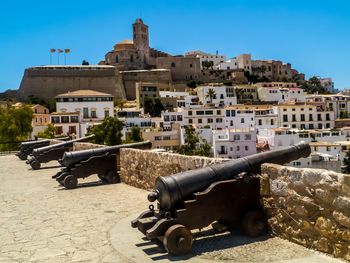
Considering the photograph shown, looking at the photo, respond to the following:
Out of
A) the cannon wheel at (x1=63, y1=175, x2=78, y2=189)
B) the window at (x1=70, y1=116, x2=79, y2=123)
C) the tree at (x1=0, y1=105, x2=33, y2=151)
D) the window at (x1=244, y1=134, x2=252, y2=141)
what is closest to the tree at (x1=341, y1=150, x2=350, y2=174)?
the window at (x1=244, y1=134, x2=252, y2=141)

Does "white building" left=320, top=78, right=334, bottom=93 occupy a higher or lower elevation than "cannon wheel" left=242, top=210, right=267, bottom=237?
higher

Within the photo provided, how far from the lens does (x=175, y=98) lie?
75.5 metres

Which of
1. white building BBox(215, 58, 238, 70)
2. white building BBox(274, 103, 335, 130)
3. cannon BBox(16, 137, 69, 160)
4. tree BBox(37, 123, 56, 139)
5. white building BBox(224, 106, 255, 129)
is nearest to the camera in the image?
cannon BBox(16, 137, 69, 160)

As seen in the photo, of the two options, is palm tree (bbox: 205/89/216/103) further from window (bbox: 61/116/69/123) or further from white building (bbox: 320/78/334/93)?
white building (bbox: 320/78/334/93)

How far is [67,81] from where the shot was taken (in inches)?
3253

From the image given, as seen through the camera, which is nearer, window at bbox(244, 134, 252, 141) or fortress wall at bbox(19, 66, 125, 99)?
window at bbox(244, 134, 252, 141)

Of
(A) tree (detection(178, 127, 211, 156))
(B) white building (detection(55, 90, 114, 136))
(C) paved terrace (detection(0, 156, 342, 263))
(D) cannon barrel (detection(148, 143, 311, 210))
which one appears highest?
(B) white building (detection(55, 90, 114, 136))

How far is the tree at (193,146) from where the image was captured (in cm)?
5009

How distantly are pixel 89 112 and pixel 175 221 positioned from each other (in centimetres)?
6018

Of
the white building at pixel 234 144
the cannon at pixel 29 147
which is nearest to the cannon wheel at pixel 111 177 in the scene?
the cannon at pixel 29 147

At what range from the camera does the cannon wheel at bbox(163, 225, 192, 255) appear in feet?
13.5

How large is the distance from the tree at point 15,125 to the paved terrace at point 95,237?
21134mm

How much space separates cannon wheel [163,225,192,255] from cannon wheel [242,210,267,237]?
0.80 m

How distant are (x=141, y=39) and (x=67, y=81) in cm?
2529
